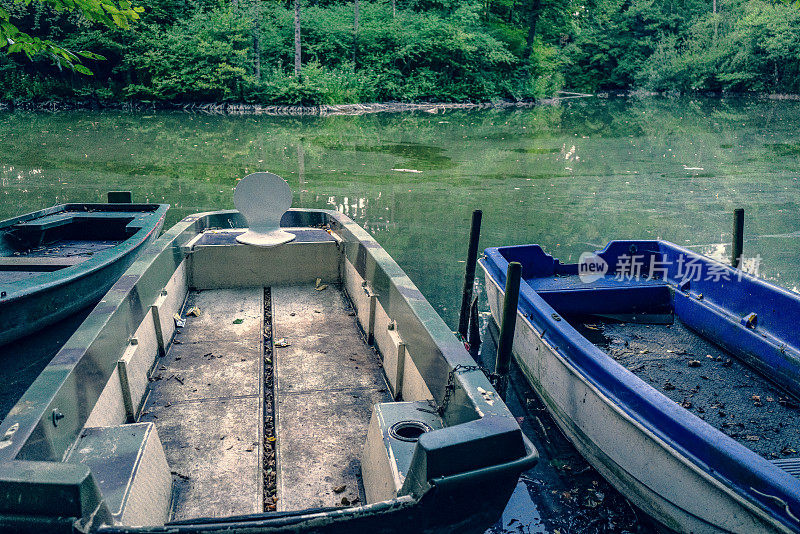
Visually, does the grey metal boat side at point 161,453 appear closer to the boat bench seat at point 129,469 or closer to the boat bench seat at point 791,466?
the boat bench seat at point 129,469

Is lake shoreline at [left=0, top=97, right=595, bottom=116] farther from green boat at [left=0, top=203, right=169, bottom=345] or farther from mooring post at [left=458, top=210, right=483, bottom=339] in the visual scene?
mooring post at [left=458, top=210, right=483, bottom=339]

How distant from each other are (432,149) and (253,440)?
16.0 m

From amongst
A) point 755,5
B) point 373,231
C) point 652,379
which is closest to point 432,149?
point 373,231

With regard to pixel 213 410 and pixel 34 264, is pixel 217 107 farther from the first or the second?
pixel 213 410

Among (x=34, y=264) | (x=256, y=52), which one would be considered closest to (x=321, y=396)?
(x=34, y=264)

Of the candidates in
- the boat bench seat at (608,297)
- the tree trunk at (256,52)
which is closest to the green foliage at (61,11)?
the boat bench seat at (608,297)

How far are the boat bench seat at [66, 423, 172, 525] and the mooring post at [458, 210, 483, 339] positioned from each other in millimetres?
3824

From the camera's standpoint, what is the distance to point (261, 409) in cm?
383

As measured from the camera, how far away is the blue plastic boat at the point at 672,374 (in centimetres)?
329

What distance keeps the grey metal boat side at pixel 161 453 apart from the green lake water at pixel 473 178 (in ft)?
4.87

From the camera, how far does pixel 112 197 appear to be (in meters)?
8.59

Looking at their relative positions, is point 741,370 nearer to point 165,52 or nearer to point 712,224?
point 712,224

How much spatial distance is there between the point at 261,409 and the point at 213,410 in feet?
0.94

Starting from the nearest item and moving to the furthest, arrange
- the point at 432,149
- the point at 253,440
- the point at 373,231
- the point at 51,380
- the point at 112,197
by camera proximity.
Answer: the point at 51,380, the point at 253,440, the point at 112,197, the point at 373,231, the point at 432,149
